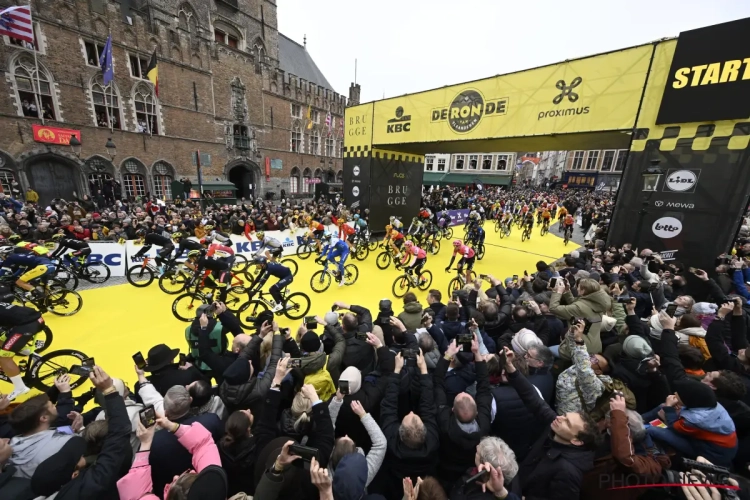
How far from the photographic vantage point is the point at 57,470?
1.97 meters

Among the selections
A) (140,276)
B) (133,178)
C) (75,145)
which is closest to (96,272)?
(140,276)

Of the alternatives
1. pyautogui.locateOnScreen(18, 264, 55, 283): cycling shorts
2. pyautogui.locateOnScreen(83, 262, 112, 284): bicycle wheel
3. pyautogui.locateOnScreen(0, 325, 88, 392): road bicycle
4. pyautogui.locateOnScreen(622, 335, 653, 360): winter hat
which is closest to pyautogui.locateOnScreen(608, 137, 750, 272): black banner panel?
pyautogui.locateOnScreen(622, 335, 653, 360): winter hat

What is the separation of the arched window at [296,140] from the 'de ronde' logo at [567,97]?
29039mm

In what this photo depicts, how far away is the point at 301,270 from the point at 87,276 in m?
6.05

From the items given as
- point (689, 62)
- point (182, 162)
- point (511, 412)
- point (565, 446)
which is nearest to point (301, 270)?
point (511, 412)

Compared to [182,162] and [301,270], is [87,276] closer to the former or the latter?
[301,270]

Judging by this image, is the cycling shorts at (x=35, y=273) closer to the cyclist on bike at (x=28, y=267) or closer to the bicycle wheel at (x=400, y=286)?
the cyclist on bike at (x=28, y=267)

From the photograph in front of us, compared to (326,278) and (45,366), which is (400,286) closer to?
(326,278)

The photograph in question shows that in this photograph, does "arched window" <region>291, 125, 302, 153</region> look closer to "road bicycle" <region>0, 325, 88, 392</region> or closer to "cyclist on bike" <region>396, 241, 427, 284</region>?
"cyclist on bike" <region>396, 241, 427, 284</region>

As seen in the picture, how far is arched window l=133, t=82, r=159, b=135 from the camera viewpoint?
21453 mm

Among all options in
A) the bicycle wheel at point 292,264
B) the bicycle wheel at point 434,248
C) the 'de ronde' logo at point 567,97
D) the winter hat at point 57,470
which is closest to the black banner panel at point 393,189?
the bicycle wheel at point 434,248

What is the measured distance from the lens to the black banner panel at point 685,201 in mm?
7207

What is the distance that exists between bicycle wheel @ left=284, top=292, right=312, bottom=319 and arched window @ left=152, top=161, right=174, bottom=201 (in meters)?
21.9

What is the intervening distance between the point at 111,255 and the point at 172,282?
243 cm
